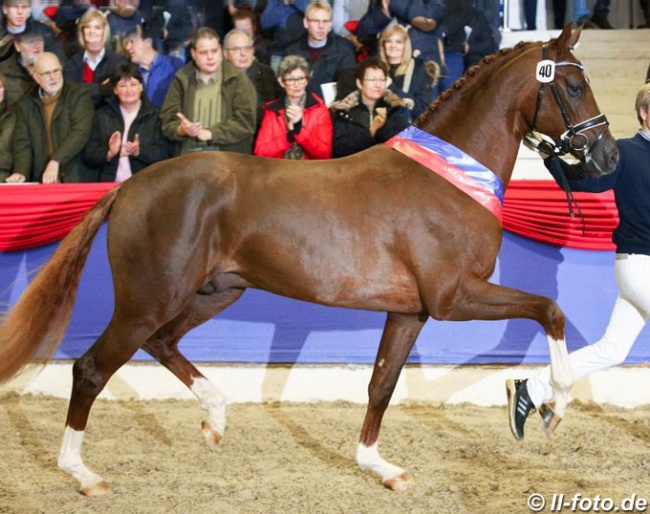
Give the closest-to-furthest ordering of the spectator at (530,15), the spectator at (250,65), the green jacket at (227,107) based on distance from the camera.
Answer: the green jacket at (227,107) → the spectator at (250,65) → the spectator at (530,15)

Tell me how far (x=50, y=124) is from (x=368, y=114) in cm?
229

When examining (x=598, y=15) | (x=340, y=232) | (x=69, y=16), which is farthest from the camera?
(x=598, y=15)

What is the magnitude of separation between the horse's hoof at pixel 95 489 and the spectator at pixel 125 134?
3.01 m

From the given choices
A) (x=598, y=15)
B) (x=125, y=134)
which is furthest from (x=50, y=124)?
(x=598, y=15)

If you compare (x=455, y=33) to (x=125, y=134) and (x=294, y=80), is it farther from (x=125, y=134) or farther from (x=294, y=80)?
(x=125, y=134)

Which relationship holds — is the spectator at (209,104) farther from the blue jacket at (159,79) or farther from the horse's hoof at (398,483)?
the horse's hoof at (398,483)

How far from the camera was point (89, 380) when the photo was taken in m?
4.32

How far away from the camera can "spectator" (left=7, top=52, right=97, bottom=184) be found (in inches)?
270

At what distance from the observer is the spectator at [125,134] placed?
682 centimetres

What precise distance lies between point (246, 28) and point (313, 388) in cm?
339

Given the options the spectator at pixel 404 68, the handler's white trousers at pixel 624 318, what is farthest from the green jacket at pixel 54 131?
the handler's white trousers at pixel 624 318

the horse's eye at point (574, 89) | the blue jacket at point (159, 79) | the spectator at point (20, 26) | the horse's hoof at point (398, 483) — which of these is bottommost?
the horse's hoof at point (398, 483)

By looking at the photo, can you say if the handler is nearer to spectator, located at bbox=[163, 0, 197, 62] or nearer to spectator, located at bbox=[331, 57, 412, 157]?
spectator, located at bbox=[331, 57, 412, 157]

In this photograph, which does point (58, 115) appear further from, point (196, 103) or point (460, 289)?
point (460, 289)
